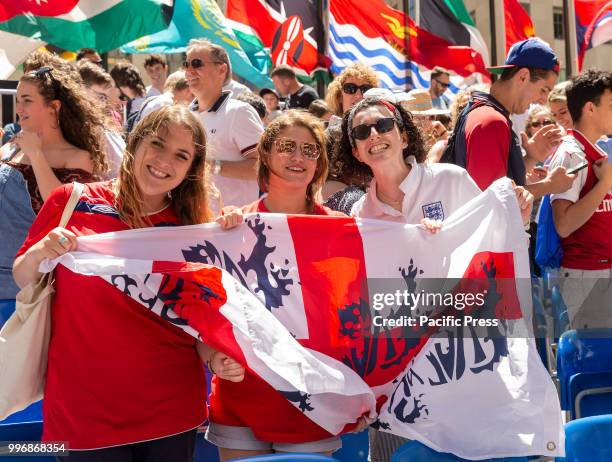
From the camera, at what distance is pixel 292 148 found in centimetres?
304

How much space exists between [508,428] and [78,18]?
5298mm

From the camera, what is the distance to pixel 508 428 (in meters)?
2.57

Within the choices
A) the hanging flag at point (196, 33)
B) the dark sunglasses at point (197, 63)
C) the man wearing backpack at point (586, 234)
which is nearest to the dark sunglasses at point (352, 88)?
the dark sunglasses at point (197, 63)

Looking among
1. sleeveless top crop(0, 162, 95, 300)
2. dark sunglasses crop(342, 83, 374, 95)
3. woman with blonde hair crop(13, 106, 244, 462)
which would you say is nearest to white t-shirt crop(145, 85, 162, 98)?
dark sunglasses crop(342, 83, 374, 95)

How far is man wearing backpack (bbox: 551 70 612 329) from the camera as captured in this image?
14.1ft

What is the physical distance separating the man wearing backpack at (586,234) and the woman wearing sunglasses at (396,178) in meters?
1.32

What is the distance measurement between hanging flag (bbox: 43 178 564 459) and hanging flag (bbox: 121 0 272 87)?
17.1 ft

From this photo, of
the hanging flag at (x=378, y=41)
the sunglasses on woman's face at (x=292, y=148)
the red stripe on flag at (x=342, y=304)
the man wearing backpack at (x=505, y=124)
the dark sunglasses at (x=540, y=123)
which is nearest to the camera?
the red stripe on flag at (x=342, y=304)

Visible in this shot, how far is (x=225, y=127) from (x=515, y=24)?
8368mm

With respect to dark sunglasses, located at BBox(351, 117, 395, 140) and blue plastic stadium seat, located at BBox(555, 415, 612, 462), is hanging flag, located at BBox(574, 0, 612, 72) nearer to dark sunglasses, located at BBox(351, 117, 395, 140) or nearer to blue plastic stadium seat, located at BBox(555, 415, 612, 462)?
dark sunglasses, located at BBox(351, 117, 395, 140)

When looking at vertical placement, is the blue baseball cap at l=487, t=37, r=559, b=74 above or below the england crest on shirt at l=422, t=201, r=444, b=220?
above

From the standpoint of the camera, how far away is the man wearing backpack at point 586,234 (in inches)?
169

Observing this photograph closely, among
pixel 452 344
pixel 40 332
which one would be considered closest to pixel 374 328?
pixel 452 344

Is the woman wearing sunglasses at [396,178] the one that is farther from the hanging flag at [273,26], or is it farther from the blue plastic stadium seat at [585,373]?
the hanging flag at [273,26]
